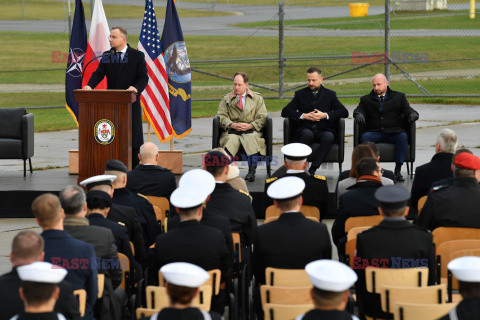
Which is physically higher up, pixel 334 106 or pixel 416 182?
pixel 334 106

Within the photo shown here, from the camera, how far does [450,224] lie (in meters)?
6.71

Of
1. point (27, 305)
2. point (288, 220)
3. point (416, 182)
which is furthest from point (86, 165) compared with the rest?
point (27, 305)

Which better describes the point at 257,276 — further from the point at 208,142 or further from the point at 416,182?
the point at 208,142

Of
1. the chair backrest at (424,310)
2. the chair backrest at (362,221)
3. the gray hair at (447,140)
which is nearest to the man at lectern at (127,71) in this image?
the gray hair at (447,140)

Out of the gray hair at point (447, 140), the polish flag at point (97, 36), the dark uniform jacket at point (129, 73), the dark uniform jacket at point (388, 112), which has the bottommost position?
the gray hair at point (447, 140)

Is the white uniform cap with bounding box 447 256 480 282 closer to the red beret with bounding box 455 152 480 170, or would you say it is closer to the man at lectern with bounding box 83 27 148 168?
the red beret with bounding box 455 152 480 170

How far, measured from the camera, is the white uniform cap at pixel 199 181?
241 inches

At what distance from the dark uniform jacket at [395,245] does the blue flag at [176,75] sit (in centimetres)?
751

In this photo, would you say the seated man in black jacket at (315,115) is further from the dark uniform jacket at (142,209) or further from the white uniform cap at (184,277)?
the white uniform cap at (184,277)

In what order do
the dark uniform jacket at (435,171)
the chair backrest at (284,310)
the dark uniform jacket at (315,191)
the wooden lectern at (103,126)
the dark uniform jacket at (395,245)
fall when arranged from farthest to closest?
1. the wooden lectern at (103,126)
2. the dark uniform jacket at (435,171)
3. the dark uniform jacket at (315,191)
4. the dark uniform jacket at (395,245)
5. the chair backrest at (284,310)

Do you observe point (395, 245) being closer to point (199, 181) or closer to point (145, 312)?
point (199, 181)

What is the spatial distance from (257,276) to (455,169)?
6.45ft

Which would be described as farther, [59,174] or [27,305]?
[59,174]

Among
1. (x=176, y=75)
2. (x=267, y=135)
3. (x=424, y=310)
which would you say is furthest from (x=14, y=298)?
(x=176, y=75)
